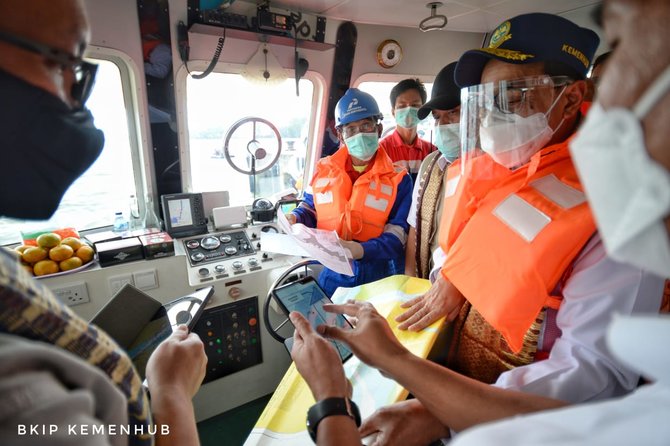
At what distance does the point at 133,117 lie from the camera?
8.30 feet

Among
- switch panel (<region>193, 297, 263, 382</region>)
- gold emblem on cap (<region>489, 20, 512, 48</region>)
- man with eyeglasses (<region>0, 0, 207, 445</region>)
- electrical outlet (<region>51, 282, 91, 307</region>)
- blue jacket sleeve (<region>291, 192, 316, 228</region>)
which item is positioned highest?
gold emblem on cap (<region>489, 20, 512, 48</region>)

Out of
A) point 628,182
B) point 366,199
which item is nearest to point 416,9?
point 366,199

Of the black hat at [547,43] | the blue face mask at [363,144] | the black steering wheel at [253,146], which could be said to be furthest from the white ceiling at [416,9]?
the black hat at [547,43]

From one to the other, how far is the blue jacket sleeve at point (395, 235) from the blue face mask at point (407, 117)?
1.17m

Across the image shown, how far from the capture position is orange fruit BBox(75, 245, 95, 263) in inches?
Result: 82.1

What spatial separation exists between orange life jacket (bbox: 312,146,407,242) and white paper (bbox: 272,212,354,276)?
0.71 ft

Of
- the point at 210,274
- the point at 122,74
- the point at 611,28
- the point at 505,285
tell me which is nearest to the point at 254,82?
the point at 122,74

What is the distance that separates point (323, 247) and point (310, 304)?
764 millimetres

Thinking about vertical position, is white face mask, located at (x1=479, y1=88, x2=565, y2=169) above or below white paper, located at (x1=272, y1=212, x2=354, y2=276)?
above

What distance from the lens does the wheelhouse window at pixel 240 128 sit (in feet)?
9.10

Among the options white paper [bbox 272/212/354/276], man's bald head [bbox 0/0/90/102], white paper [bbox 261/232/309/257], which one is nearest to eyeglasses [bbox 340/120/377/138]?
white paper [bbox 272/212/354/276]

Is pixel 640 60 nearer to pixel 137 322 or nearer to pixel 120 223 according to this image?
pixel 137 322

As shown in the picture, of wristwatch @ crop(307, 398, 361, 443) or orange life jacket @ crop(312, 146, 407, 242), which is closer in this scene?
wristwatch @ crop(307, 398, 361, 443)

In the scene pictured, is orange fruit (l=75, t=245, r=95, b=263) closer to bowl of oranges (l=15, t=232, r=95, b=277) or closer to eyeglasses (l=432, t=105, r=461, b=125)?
bowl of oranges (l=15, t=232, r=95, b=277)
